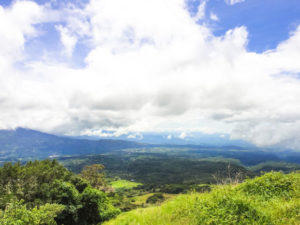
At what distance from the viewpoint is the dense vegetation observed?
49.1 ft

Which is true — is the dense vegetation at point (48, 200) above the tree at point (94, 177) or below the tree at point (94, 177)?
above

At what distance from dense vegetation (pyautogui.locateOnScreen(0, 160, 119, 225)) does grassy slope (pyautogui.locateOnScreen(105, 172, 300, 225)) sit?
11.9 metres

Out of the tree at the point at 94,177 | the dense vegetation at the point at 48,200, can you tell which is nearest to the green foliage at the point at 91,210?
the dense vegetation at the point at 48,200

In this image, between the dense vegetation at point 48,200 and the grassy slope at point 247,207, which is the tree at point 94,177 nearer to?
the dense vegetation at point 48,200

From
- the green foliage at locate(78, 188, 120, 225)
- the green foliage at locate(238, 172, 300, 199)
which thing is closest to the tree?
the green foliage at locate(78, 188, 120, 225)

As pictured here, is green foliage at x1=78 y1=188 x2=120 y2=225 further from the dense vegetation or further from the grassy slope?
the grassy slope

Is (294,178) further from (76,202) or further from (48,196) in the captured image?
(48,196)

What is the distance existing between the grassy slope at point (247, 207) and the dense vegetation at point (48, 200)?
1190 centimetres

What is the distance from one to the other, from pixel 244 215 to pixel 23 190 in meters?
42.6

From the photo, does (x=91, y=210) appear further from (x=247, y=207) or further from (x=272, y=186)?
(x=247, y=207)

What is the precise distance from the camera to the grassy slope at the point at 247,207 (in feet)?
17.4

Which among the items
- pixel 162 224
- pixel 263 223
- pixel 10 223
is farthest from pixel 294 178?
pixel 10 223

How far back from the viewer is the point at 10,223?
11.6m

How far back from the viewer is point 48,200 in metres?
28.2
